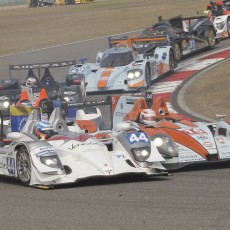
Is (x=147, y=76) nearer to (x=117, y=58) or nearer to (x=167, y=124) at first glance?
(x=117, y=58)

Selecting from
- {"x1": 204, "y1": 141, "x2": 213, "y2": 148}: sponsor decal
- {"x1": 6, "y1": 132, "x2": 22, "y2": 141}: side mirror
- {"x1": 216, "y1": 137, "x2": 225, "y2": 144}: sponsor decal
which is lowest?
{"x1": 216, "y1": 137, "x2": 225, "y2": 144}: sponsor decal

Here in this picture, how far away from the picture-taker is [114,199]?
1165cm

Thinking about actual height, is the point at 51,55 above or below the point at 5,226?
below

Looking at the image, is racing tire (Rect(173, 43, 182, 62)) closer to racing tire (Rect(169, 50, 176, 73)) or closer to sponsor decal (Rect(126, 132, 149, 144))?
racing tire (Rect(169, 50, 176, 73))

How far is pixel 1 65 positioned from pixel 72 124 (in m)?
23.4

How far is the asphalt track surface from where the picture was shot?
9.95 metres

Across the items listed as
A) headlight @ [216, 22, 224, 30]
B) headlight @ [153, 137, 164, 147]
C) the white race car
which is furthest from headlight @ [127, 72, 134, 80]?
headlight @ [153, 137, 164, 147]

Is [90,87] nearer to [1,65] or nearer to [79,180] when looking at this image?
[1,65]

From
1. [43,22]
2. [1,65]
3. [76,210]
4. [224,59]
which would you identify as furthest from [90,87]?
[43,22]

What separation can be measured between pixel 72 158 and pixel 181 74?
58.3ft

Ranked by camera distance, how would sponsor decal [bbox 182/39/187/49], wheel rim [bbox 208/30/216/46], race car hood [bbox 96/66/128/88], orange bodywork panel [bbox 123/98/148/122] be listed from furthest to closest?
wheel rim [bbox 208/30/216/46] → sponsor decal [bbox 182/39/187/49] → race car hood [bbox 96/66/128/88] → orange bodywork panel [bbox 123/98/148/122]

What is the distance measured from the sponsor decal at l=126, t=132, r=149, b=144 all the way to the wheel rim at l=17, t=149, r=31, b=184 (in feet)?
5.13

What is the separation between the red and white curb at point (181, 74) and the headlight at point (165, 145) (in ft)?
30.4

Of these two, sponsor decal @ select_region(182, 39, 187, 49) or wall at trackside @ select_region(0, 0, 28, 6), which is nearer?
sponsor decal @ select_region(182, 39, 187, 49)
